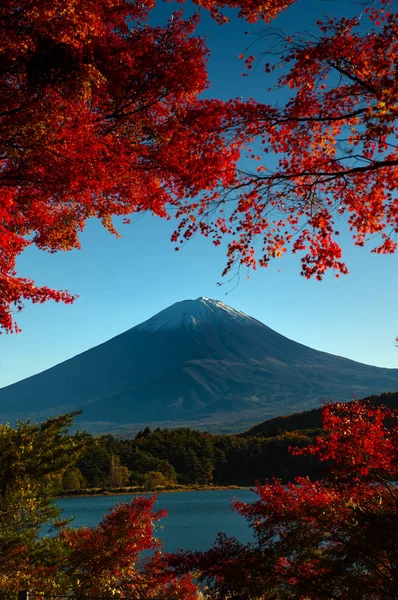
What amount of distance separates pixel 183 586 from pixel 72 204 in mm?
7119

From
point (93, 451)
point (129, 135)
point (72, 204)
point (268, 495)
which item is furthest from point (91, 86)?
point (93, 451)

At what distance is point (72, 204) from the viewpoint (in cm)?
951

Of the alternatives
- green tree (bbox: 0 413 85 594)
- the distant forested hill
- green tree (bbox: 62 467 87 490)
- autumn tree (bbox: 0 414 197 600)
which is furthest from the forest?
autumn tree (bbox: 0 414 197 600)

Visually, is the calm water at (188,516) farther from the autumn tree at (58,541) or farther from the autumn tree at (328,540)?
the autumn tree at (328,540)

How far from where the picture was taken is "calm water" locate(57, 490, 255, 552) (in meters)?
29.8

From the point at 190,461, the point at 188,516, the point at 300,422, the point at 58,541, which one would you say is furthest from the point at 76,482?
the point at 58,541

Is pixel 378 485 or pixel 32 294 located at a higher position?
pixel 32 294

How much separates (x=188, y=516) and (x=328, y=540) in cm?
3701

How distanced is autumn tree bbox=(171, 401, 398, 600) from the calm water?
1538 cm

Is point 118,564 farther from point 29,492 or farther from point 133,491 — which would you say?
point 133,491

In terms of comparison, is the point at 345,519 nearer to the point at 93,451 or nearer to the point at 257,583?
the point at 257,583

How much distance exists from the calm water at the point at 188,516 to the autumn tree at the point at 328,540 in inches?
606

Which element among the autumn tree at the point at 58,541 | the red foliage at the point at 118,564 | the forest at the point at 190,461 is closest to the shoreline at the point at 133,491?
the forest at the point at 190,461

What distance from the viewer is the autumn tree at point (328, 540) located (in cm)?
615
